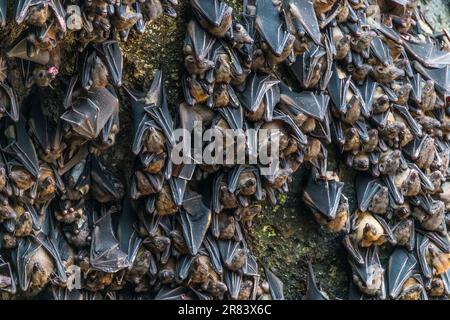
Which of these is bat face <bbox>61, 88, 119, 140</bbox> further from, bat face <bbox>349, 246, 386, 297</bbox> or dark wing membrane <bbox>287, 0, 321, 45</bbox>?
bat face <bbox>349, 246, 386, 297</bbox>

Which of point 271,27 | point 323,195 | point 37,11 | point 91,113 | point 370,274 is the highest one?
point 37,11

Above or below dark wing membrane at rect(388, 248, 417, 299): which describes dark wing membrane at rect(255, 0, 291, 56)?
above

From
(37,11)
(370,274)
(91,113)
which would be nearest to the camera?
(37,11)

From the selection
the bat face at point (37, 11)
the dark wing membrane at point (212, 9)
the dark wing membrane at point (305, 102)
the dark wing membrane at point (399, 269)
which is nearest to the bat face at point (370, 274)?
the dark wing membrane at point (399, 269)

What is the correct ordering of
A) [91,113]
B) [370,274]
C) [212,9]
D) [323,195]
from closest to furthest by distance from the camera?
[91,113], [212,9], [323,195], [370,274]

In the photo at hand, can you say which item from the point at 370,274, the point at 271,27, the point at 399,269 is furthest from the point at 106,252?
the point at 399,269

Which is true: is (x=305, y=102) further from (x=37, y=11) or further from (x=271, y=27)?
(x=37, y=11)

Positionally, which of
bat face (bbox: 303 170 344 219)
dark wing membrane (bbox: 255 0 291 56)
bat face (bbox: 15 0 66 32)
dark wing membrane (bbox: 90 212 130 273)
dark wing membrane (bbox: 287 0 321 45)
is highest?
bat face (bbox: 15 0 66 32)

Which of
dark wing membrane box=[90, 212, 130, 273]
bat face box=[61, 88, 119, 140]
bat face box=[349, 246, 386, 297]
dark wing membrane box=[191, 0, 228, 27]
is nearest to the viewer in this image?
bat face box=[61, 88, 119, 140]

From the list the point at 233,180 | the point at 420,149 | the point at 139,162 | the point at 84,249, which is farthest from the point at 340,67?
the point at 84,249

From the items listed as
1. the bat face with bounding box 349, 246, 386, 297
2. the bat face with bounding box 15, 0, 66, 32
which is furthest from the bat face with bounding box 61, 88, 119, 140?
the bat face with bounding box 349, 246, 386, 297

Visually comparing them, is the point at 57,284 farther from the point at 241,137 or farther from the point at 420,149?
the point at 420,149
